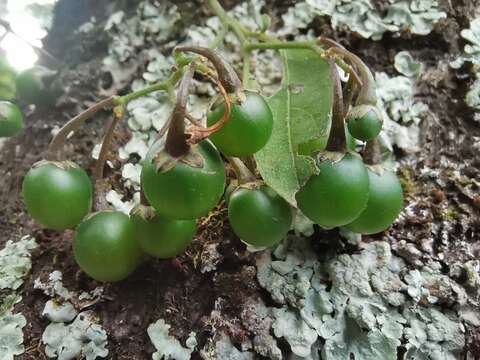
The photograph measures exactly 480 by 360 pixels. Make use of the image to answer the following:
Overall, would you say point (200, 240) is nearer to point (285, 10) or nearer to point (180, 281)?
point (180, 281)

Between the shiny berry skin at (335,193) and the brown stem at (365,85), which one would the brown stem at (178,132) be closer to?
the shiny berry skin at (335,193)

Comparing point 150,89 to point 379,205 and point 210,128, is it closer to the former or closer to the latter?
point 210,128

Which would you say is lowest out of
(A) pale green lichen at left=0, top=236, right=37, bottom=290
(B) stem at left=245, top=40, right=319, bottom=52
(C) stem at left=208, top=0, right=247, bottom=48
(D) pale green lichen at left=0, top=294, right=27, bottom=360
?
(A) pale green lichen at left=0, top=236, right=37, bottom=290

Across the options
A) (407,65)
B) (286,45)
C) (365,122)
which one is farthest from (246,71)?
(407,65)

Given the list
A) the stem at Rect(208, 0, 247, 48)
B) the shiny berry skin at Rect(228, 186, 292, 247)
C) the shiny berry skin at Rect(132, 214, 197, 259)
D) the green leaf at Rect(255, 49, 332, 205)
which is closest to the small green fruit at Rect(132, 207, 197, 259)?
the shiny berry skin at Rect(132, 214, 197, 259)

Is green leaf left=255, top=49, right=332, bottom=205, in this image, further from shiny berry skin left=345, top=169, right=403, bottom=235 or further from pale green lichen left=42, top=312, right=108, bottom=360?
pale green lichen left=42, top=312, right=108, bottom=360
